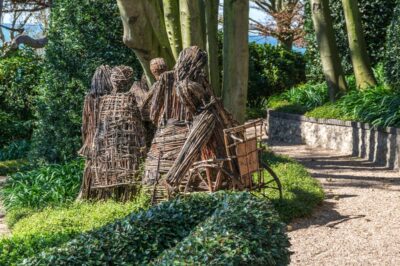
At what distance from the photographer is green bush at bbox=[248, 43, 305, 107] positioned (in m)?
20.6

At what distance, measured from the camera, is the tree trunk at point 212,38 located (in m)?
11.4

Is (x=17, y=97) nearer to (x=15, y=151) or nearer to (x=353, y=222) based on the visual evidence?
(x=15, y=151)

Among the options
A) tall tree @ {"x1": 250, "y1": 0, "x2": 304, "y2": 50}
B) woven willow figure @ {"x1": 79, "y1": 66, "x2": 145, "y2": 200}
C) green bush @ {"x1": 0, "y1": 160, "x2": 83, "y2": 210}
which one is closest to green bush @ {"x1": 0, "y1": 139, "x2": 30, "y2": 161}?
green bush @ {"x1": 0, "y1": 160, "x2": 83, "y2": 210}

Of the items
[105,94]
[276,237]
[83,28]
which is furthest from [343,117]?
[276,237]

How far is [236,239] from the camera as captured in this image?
3.83m

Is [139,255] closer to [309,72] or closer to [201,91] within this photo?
[201,91]

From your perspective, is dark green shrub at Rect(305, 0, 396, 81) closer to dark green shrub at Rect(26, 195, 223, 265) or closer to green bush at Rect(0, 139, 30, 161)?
green bush at Rect(0, 139, 30, 161)

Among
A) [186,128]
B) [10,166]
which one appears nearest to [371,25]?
[10,166]

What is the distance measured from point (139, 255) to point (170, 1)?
21.6 feet

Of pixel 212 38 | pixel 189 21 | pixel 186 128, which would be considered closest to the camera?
pixel 186 128

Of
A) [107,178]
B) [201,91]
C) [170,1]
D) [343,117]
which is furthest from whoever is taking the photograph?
[343,117]

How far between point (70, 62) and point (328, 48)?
6.12 metres

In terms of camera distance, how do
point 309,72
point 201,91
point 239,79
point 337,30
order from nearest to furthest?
point 201,91, point 239,79, point 337,30, point 309,72

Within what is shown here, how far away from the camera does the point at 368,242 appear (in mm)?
6691
